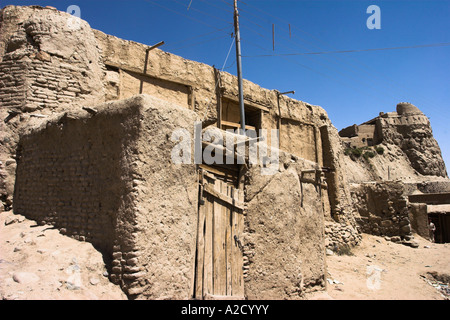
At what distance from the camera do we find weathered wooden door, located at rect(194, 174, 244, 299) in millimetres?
3973

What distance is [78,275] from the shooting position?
3.31 meters

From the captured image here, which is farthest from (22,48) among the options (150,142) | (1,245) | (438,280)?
(438,280)

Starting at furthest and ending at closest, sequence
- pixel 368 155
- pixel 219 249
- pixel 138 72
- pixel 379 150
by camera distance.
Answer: pixel 379 150 < pixel 368 155 < pixel 138 72 < pixel 219 249

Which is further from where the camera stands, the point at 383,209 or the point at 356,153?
the point at 356,153

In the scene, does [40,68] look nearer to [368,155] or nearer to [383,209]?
[383,209]

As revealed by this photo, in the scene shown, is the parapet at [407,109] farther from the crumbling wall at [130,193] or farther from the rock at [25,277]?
the rock at [25,277]

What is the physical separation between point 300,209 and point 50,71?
529cm

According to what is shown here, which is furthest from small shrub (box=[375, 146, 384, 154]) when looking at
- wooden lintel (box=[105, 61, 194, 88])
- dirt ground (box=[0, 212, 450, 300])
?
wooden lintel (box=[105, 61, 194, 88])

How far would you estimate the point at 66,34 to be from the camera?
6285 mm

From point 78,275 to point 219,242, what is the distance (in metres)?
1.75

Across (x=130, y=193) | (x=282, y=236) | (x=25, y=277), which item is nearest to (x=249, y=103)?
(x=282, y=236)

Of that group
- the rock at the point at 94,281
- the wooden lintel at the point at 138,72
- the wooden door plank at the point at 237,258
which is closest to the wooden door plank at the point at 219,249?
the wooden door plank at the point at 237,258

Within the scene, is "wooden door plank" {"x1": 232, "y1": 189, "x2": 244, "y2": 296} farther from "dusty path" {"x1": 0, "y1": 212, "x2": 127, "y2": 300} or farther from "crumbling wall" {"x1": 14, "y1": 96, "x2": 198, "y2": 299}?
"dusty path" {"x1": 0, "y1": 212, "x2": 127, "y2": 300}
